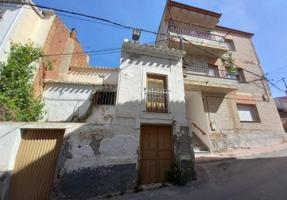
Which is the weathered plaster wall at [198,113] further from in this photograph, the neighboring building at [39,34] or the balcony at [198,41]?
the neighboring building at [39,34]

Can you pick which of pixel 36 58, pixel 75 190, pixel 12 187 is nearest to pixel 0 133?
pixel 12 187

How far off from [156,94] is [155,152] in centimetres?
253

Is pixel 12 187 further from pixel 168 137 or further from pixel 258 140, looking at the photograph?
pixel 258 140

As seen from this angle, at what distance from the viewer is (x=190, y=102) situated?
13.0 metres

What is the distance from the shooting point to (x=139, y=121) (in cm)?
712

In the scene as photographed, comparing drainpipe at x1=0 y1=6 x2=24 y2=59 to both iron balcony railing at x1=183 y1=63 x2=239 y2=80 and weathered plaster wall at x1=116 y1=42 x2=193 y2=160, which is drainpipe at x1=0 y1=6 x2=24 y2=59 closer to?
weathered plaster wall at x1=116 y1=42 x2=193 y2=160

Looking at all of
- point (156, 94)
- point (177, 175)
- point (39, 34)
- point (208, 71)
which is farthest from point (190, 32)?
point (177, 175)

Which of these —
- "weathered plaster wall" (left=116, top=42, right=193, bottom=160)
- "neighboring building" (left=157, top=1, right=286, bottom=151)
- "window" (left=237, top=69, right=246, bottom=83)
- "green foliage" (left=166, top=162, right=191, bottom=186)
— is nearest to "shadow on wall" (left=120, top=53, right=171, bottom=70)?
"weathered plaster wall" (left=116, top=42, right=193, bottom=160)

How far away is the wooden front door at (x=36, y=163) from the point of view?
5.54m

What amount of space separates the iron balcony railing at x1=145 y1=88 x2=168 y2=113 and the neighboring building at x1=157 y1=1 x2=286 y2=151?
3.46 m

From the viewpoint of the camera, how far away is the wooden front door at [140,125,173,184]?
671 cm

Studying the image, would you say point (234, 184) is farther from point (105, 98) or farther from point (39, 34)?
point (39, 34)

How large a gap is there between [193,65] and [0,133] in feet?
38.0

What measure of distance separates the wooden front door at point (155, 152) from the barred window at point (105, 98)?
4.10m
